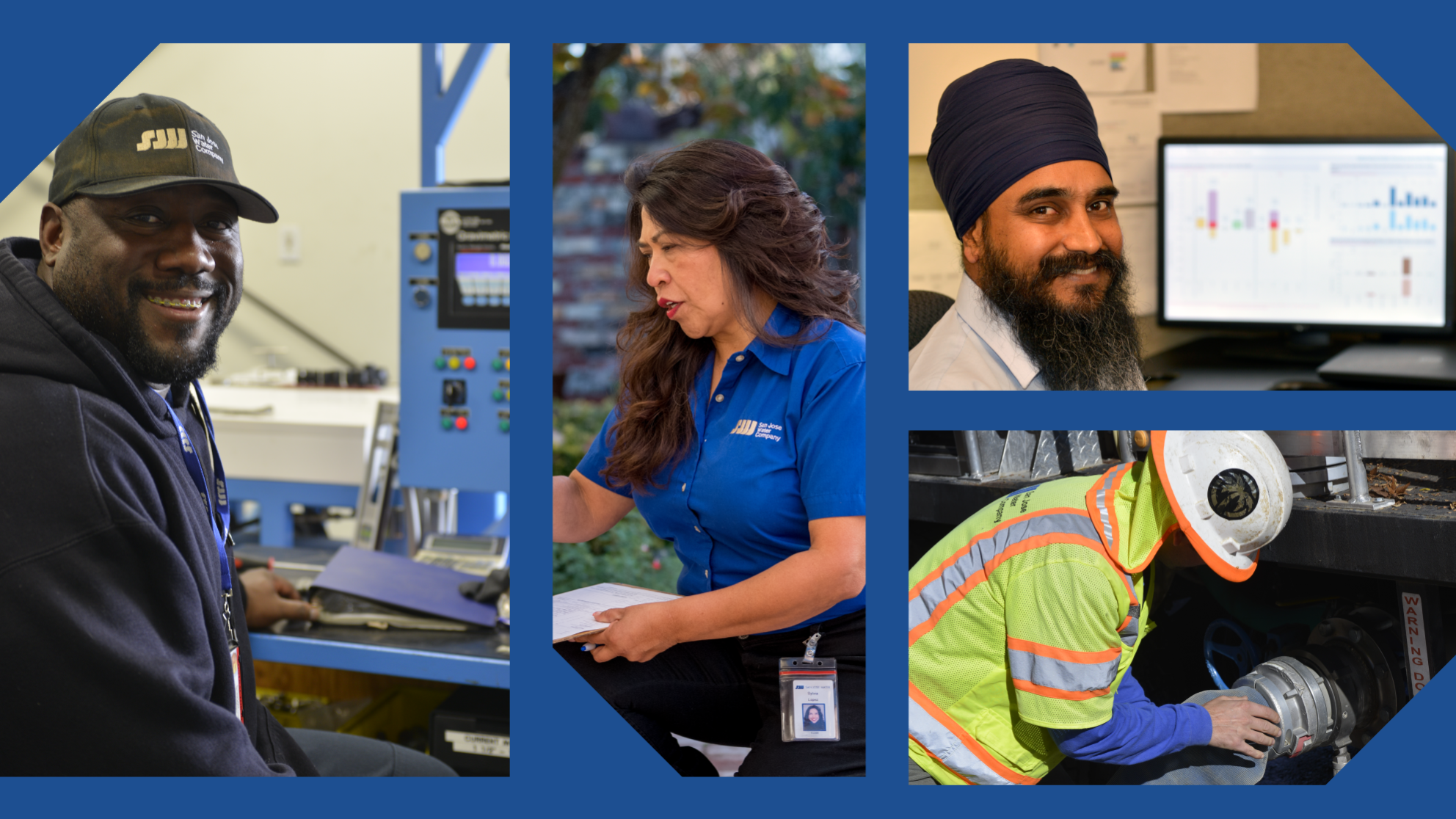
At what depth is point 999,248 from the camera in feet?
5.18

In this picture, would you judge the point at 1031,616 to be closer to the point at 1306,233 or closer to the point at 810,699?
the point at 810,699

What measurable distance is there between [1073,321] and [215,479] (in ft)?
5.22

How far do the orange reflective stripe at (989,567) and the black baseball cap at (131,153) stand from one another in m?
1.48

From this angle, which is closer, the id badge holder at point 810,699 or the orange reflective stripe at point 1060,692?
the orange reflective stripe at point 1060,692

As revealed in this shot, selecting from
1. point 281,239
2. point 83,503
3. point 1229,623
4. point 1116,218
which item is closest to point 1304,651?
point 1229,623

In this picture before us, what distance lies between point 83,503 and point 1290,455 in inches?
77.0

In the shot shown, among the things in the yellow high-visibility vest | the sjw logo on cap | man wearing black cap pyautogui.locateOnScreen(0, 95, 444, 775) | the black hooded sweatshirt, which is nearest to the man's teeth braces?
man wearing black cap pyautogui.locateOnScreen(0, 95, 444, 775)

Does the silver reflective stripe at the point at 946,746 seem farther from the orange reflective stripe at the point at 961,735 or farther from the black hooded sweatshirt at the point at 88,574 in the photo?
the black hooded sweatshirt at the point at 88,574

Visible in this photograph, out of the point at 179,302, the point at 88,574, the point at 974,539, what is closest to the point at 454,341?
the point at 179,302

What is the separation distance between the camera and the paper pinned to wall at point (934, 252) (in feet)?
5.27

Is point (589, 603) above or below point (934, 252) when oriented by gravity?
below

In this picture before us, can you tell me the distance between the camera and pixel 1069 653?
1597 millimetres

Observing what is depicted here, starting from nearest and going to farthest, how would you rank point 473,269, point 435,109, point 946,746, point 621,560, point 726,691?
point 946,746 < point 726,691 < point 621,560 < point 473,269 < point 435,109

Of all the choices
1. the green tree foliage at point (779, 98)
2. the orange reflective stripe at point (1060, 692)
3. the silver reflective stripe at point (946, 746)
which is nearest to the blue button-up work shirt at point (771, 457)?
the silver reflective stripe at point (946, 746)
